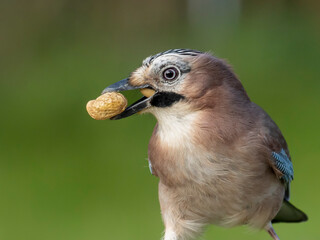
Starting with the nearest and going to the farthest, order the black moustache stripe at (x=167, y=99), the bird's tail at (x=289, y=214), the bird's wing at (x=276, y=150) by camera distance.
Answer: the black moustache stripe at (x=167, y=99) → the bird's wing at (x=276, y=150) → the bird's tail at (x=289, y=214)

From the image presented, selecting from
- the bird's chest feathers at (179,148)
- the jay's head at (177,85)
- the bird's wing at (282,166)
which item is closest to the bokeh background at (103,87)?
the bird's wing at (282,166)

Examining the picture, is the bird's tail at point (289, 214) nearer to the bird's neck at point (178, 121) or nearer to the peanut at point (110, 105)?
the bird's neck at point (178, 121)

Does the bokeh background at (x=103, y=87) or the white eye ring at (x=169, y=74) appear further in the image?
the bokeh background at (x=103, y=87)

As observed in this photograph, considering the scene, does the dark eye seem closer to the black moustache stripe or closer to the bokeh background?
the black moustache stripe

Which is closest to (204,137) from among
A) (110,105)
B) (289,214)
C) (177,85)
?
(177,85)

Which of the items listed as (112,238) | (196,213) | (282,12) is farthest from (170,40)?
(196,213)

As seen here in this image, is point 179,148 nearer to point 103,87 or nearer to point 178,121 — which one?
point 178,121

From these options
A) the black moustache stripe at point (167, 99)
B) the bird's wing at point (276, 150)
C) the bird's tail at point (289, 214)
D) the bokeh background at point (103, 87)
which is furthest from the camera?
the bokeh background at point (103, 87)
